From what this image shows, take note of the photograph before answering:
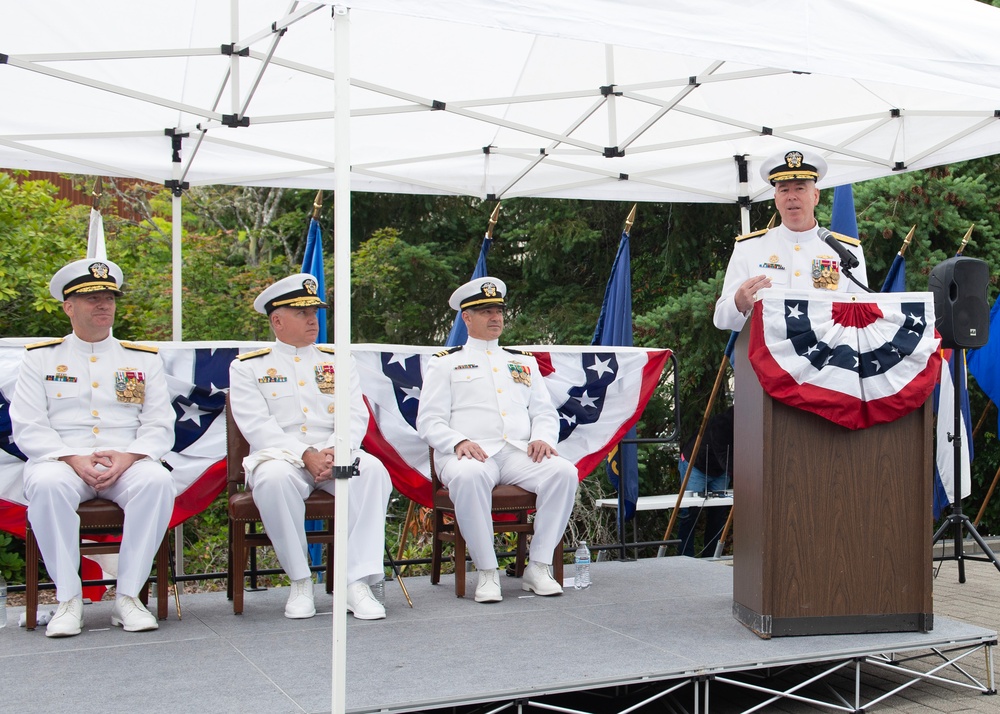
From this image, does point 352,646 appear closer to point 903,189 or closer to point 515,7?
point 515,7

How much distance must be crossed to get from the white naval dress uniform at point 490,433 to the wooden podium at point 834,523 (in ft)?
3.69

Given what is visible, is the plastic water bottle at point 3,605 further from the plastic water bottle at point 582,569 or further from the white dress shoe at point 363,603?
the plastic water bottle at point 582,569

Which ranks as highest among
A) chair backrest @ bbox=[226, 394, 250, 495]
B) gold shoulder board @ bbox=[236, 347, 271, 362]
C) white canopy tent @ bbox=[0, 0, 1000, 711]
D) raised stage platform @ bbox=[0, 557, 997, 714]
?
white canopy tent @ bbox=[0, 0, 1000, 711]

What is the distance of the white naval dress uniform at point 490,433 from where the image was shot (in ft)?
15.8

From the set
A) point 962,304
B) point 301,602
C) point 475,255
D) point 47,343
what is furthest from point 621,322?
point 475,255

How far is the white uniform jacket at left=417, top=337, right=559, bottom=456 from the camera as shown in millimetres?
5184

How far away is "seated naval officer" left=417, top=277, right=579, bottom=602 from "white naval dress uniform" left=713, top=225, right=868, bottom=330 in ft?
3.94

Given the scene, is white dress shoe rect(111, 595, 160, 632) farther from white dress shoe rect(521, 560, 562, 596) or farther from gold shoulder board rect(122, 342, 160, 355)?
white dress shoe rect(521, 560, 562, 596)

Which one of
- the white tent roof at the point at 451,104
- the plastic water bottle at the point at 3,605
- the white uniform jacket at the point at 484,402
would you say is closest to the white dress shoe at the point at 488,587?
the white uniform jacket at the point at 484,402

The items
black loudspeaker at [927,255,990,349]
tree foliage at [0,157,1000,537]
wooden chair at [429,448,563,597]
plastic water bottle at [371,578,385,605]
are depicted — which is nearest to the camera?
plastic water bottle at [371,578,385,605]

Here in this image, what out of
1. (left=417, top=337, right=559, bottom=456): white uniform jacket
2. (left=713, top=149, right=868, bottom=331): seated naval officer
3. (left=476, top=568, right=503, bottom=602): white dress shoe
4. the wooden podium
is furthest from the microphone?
(left=476, top=568, right=503, bottom=602): white dress shoe

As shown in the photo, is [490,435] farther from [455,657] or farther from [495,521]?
[455,657]

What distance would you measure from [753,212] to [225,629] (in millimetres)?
8579

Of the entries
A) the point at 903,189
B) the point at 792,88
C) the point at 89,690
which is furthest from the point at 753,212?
the point at 89,690
